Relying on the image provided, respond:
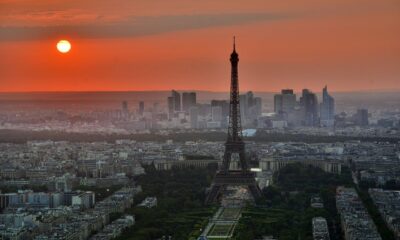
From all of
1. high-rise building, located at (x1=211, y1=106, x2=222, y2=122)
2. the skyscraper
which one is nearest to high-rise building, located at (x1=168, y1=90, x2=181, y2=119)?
the skyscraper

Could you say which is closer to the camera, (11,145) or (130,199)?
(130,199)

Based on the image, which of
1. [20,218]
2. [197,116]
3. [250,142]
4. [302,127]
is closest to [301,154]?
[250,142]

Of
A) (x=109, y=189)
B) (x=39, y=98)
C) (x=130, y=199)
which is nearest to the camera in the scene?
(x=130, y=199)

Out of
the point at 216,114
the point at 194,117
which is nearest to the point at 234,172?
the point at 216,114

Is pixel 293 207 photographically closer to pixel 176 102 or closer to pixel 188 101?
pixel 176 102

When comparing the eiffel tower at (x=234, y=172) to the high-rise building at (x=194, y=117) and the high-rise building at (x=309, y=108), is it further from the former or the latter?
the high-rise building at (x=309, y=108)

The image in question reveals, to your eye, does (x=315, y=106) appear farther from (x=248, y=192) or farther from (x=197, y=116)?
(x=248, y=192)
